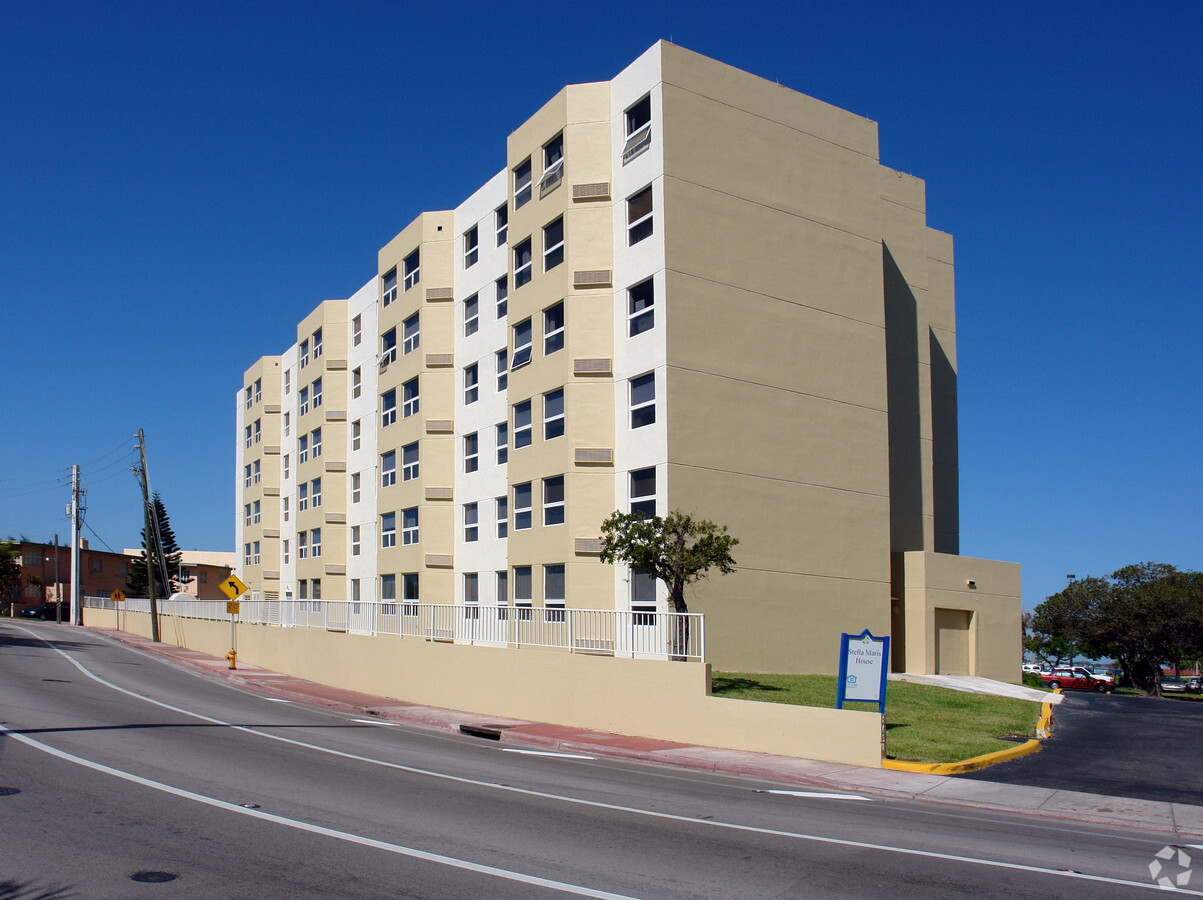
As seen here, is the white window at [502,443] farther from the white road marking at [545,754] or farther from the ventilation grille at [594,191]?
the white road marking at [545,754]

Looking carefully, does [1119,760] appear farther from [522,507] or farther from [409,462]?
[409,462]

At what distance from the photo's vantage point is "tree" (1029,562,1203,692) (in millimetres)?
51250

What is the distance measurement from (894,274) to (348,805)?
30723mm

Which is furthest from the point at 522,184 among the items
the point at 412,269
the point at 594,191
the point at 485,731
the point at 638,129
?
the point at 485,731

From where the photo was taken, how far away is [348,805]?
10.4 metres

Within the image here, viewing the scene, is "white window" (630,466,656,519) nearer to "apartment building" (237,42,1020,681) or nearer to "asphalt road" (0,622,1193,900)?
"apartment building" (237,42,1020,681)

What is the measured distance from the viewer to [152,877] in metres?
7.36

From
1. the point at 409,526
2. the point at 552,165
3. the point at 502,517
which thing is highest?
the point at 552,165

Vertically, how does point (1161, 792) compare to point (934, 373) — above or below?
below

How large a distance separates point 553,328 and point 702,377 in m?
5.94

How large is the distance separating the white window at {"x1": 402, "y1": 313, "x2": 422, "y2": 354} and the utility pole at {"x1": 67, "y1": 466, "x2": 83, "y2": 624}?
152ft

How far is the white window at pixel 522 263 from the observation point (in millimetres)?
31969

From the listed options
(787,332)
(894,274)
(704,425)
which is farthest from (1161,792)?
(894,274)

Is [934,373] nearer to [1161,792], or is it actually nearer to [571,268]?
[571,268]
